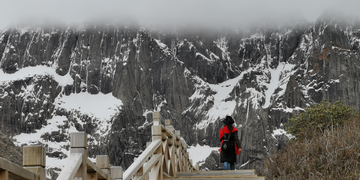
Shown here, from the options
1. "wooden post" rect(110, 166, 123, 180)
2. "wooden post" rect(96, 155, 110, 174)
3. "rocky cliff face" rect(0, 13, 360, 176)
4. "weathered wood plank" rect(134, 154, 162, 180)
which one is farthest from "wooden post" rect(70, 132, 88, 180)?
"rocky cliff face" rect(0, 13, 360, 176)

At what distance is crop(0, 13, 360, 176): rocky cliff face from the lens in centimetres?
10488

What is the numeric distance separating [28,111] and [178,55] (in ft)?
145

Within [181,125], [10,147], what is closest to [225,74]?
[181,125]

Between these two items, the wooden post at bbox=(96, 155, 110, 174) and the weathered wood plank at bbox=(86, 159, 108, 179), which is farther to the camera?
the wooden post at bbox=(96, 155, 110, 174)

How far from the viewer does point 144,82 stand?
118 metres

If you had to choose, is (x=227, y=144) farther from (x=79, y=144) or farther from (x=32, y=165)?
(x=32, y=165)

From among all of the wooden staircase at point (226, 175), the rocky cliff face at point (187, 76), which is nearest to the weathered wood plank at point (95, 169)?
the wooden staircase at point (226, 175)

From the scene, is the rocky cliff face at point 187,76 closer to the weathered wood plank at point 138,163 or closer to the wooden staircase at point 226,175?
the wooden staircase at point 226,175

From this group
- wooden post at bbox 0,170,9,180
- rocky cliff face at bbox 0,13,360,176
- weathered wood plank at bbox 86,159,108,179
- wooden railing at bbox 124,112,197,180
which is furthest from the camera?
rocky cliff face at bbox 0,13,360,176

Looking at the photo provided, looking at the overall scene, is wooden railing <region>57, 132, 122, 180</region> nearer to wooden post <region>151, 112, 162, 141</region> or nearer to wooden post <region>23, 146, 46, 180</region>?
wooden post <region>23, 146, 46, 180</region>

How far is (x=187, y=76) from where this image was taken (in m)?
123

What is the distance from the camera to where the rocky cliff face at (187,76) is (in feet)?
344

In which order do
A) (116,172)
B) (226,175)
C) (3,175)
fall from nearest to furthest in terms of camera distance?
(3,175), (116,172), (226,175)

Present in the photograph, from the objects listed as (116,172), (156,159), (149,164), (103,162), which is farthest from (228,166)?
(103,162)
